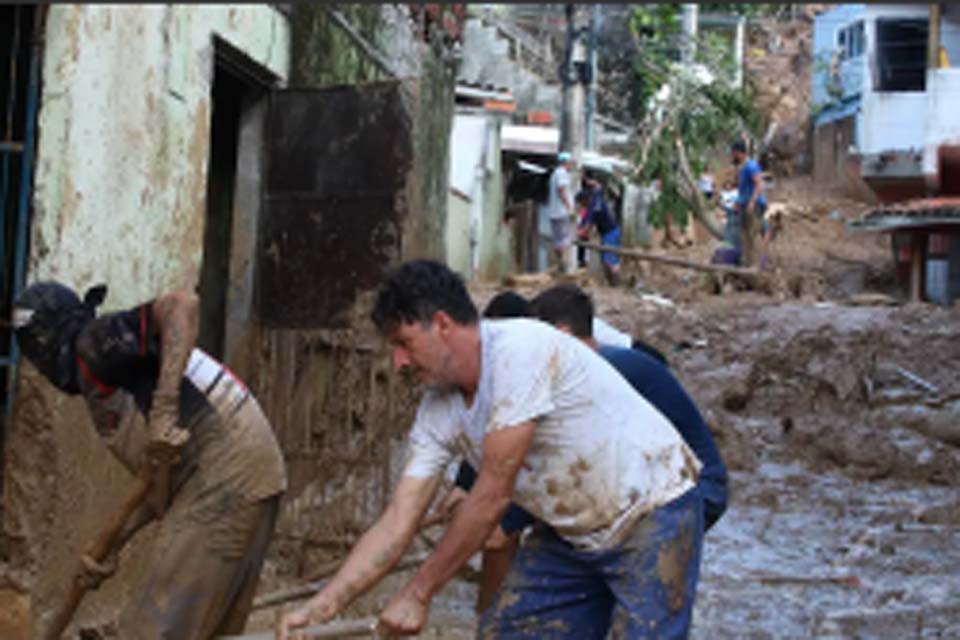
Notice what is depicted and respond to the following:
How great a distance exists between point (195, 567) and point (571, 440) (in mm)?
1355

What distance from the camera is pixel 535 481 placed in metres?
3.19

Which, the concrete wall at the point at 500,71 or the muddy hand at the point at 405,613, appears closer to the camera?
the muddy hand at the point at 405,613

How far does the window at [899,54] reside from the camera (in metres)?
26.4

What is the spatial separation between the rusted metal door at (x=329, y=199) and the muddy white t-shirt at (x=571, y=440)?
3.89 metres

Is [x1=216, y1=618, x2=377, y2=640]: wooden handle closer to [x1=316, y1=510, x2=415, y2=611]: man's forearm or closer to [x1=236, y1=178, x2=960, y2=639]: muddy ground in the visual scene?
[x1=316, y1=510, x2=415, y2=611]: man's forearm

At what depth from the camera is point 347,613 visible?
5961 mm

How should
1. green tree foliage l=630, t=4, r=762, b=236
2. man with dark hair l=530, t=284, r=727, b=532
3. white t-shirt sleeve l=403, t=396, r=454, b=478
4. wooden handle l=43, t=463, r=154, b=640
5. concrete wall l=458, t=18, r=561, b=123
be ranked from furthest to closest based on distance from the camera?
concrete wall l=458, t=18, r=561, b=123, green tree foliage l=630, t=4, r=762, b=236, man with dark hair l=530, t=284, r=727, b=532, wooden handle l=43, t=463, r=154, b=640, white t-shirt sleeve l=403, t=396, r=454, b=478

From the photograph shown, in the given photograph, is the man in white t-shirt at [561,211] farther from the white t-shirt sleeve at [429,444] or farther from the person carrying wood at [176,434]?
the white t-shirt sleeve at [429,444]

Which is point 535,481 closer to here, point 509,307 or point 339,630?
point 339,630

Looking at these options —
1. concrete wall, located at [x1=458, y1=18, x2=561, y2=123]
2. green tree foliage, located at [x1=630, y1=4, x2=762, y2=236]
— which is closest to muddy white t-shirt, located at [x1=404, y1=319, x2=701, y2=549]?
green tree foliage, located at [x1=630, y1=4, x2=762, y2=236]

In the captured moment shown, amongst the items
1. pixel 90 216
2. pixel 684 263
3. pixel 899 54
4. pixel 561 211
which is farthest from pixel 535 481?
pixel 899 54

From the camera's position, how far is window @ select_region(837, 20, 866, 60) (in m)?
28.5

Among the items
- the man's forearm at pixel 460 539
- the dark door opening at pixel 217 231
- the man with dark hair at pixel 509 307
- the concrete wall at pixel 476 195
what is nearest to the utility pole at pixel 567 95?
the concrete wall at pixel 476 195

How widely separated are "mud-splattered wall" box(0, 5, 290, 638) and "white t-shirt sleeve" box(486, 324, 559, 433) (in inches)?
108
